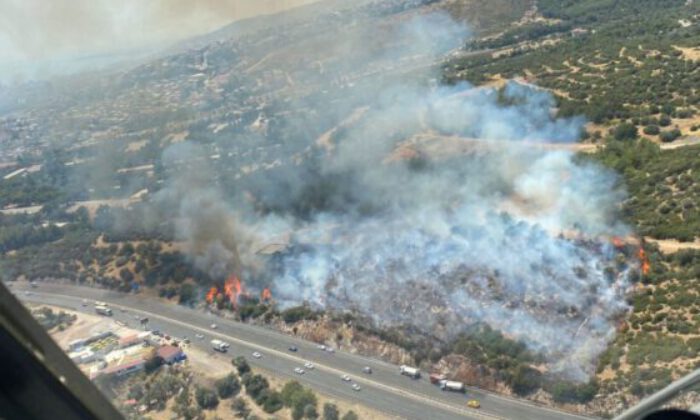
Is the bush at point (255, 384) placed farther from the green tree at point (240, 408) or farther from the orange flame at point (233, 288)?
the orange flame at point (233, 288)

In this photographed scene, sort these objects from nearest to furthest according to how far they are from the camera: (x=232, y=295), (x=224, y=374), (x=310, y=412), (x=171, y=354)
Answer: (x=310, y=412) < (x=224, y=374) < (x=171, y=354) < (x=232, y=295)

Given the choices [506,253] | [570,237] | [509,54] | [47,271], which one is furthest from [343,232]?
[509,54]

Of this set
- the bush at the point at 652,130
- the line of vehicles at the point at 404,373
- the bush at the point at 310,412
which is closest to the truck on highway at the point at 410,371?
the line of vehicles at the point at 404,373

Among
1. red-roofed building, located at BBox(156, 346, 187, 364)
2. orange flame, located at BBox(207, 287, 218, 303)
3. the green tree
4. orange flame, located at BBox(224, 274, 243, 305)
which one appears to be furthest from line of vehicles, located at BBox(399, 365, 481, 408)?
orange flame, located at BBox(207, 287, 218, 303)

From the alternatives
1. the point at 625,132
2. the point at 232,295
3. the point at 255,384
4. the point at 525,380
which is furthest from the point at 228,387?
the point at 625,132

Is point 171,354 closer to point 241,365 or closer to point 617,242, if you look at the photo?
point 241,365

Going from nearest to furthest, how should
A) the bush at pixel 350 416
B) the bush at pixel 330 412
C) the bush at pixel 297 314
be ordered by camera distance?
1. the bush at pixel 350 416
2. the bush at pixel 330 412
3. the bush at pixel 297 314

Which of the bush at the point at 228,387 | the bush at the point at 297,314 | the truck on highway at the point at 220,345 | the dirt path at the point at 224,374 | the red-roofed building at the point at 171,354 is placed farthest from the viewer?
the bush at the point at 297,314
